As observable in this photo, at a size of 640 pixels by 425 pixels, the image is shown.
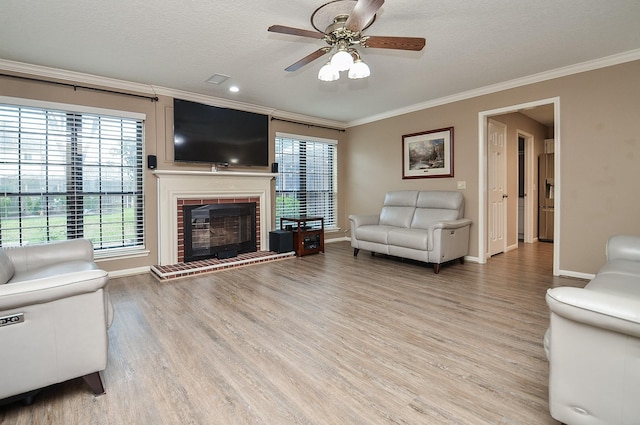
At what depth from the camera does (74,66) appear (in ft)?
11.5

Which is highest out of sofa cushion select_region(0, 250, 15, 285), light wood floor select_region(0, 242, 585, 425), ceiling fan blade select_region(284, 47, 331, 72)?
ceiling fan blade select_region(284, 47, 331, 72)

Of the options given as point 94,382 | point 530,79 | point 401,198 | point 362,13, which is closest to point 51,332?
point 94,382

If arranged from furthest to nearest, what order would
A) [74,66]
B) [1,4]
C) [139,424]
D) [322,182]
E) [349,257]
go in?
[322,182], [349,257], [74,66], [1,4], [139,424]

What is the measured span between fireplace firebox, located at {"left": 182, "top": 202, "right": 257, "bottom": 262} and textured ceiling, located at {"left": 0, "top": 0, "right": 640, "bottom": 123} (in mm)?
1784

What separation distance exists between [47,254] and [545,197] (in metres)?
8.27

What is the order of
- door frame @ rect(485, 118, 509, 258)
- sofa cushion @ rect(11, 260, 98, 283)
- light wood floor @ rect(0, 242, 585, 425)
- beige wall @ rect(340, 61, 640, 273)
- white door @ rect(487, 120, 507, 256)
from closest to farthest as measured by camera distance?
1. light wood floor @ rect(0, 242, 585, 425)
2. sofa cushion @ rect(11, 260, 98, 283)
3. beige wall @ rect(340, 61, 640, 273)
4. white door @ rect(487, 120, 507, 256)
5. door frame @ rect(485, 118, 509, 258)

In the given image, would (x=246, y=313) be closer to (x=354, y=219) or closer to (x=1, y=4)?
(x=354, y=219)

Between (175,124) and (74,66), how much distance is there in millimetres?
1218

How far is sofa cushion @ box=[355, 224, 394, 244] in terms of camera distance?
4.63m

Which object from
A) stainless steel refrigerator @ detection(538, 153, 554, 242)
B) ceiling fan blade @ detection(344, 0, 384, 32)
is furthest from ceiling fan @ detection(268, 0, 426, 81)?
stainless steel refrigerator @ detection(538, 153, 554, 242)

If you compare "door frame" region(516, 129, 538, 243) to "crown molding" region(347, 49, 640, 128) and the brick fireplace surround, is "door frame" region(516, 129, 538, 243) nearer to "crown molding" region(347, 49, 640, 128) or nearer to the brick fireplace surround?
"crown molding" region(347, 49, 640, 128)

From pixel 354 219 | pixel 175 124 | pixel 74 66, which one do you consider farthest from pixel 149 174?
pixel 354 219

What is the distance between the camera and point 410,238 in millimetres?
4270

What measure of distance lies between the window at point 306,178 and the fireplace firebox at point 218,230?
2.69 feet
